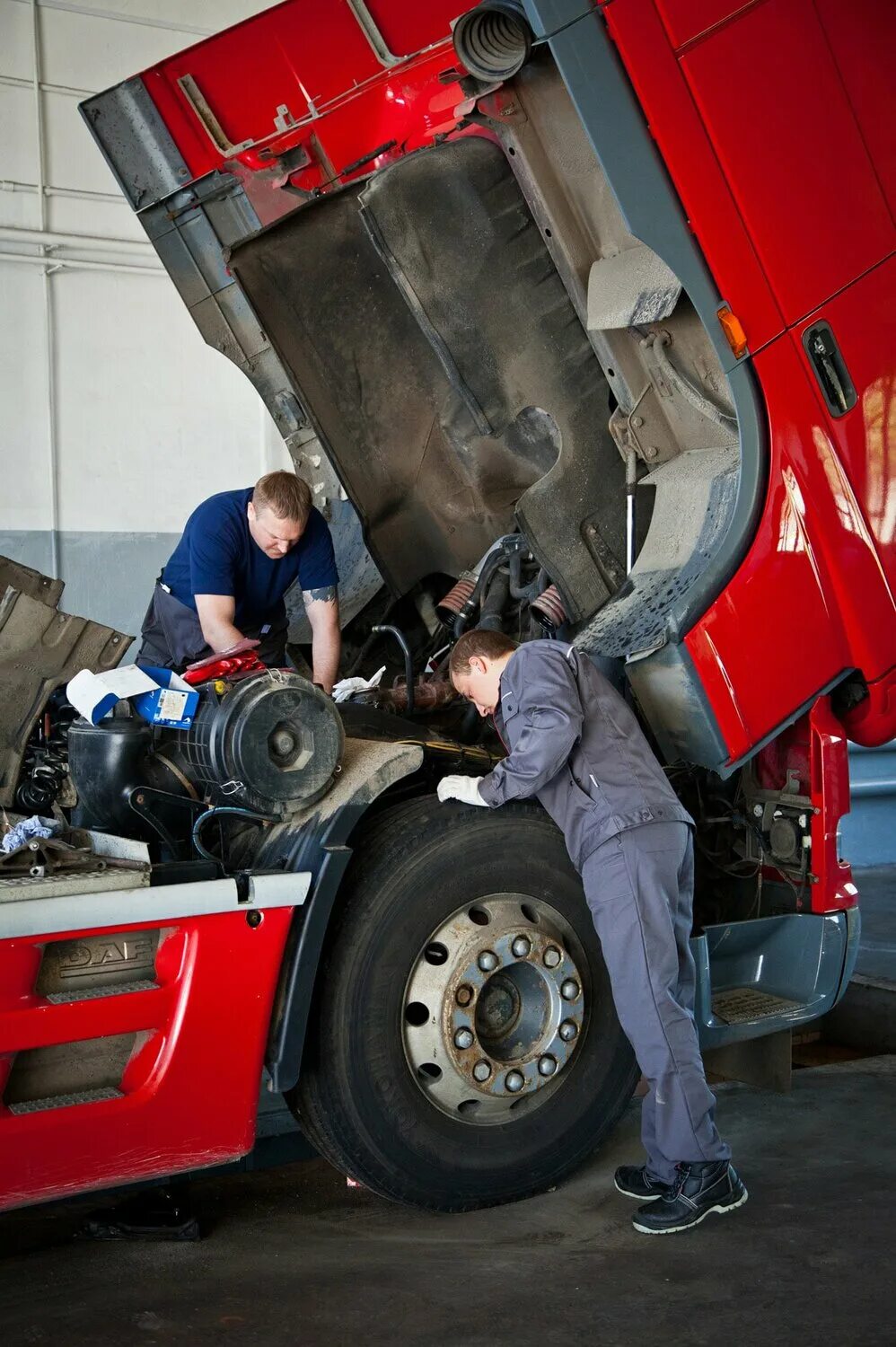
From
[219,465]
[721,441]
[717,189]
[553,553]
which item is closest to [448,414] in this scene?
[553,553]

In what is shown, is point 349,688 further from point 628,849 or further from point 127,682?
point 628,849

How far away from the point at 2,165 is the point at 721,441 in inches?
234

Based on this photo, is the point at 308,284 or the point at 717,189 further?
the point at 308,284

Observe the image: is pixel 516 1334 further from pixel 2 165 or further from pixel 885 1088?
pixel 2 165

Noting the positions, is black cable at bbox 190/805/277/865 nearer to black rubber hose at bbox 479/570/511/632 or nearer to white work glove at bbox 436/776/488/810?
white work glove at bbox 436/776/488/810

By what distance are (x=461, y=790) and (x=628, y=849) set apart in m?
0.37

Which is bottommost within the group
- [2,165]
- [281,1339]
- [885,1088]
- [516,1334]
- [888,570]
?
[885,1088]

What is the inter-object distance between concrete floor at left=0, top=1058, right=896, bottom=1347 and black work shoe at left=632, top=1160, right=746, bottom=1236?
3cm

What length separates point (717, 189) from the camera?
2.69 meters

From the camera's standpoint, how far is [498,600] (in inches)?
142

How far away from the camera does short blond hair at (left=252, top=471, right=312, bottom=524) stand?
11.1 ft

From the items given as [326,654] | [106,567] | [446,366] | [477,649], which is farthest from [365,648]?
[106,567]

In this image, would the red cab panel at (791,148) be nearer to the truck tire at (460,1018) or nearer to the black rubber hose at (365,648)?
the truck tire at (460,1018)

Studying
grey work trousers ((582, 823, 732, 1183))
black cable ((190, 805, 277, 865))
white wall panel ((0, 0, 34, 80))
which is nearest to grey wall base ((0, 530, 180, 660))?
white wall panel ((0, 0, 34, 80))
